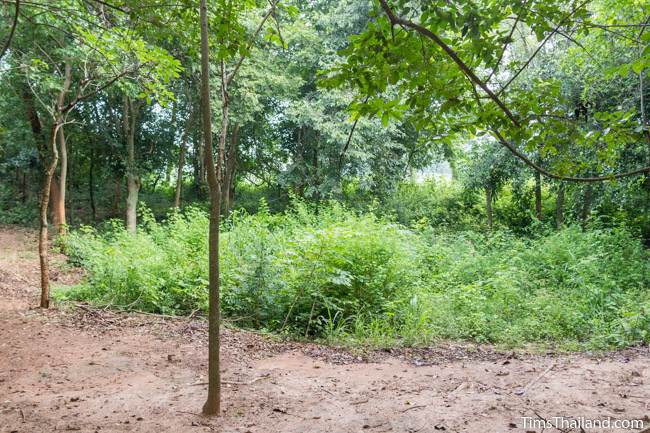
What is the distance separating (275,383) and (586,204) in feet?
34.5

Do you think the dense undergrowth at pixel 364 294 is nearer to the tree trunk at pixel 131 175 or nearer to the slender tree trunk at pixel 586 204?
the slender tree trunk at pixel 586 204

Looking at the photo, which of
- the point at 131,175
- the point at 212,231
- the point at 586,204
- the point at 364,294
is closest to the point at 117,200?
the point at 131,175

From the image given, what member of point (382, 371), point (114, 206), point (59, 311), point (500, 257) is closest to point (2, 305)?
point (59, 311)

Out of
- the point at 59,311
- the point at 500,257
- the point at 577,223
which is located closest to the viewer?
the point at 59,311

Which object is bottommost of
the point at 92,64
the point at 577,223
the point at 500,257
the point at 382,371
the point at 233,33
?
the point at 382,371

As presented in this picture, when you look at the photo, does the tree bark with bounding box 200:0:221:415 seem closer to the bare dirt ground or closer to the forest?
the forest

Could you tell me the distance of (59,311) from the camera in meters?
6.03

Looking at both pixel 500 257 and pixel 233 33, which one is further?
pixel 500 257

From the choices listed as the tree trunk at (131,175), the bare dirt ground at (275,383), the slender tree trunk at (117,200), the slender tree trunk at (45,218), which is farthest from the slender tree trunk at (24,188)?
the bare dirt ground at (275,383)

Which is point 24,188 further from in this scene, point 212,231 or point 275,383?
point 212,231

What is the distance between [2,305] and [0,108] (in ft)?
34.3

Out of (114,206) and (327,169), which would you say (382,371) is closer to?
(327,169)

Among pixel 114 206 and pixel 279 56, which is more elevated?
pixel 279 56

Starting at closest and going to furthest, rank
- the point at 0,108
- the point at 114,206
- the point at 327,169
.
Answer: the point at 0,108 → the point at 327,169 → the point at 114,206
